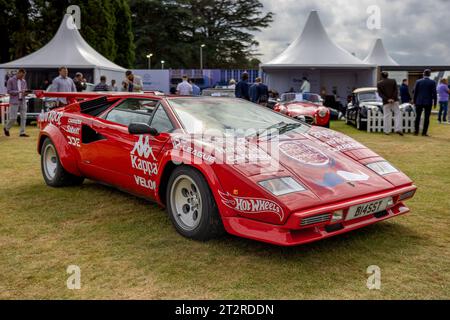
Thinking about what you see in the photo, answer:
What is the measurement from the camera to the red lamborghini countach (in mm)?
3170

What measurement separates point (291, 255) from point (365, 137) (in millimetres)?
9085

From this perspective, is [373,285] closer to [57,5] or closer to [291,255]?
[291,255]

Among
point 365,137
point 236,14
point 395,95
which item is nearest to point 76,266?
point 365,137

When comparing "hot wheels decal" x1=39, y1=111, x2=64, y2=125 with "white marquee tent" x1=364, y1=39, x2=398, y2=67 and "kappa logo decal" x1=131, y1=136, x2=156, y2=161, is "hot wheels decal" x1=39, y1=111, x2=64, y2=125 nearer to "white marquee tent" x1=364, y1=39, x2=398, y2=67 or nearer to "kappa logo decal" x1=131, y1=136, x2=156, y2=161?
"kappa logo decal" x1=131, y1=136, x2=156, y2=161

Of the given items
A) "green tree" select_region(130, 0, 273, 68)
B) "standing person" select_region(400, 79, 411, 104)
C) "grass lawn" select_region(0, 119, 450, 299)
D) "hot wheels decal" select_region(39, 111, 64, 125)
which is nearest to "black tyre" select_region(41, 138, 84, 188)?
"hot wheels decal" select_region(39, 111, 64, 125)

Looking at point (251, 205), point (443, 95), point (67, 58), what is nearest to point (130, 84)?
point (251, 205)

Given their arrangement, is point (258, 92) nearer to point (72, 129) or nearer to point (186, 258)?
point (72, 129)

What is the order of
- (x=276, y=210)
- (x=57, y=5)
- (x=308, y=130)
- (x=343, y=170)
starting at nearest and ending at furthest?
(x=276, y=210)
(x=343, y=170)
(x=308, y=130)
(x=57, y=5)

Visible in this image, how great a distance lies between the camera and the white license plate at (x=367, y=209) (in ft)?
10.8

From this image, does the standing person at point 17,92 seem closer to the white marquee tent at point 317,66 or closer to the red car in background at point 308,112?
the red car in background at point 308,112

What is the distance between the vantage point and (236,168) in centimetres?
329

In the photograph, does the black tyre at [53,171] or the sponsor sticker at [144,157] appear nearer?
the sponsor sticker at [144,157]

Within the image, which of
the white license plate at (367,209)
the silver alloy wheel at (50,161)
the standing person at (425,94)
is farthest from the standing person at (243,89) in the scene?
the white license plate at (367,209)

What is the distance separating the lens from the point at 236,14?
51312mm
